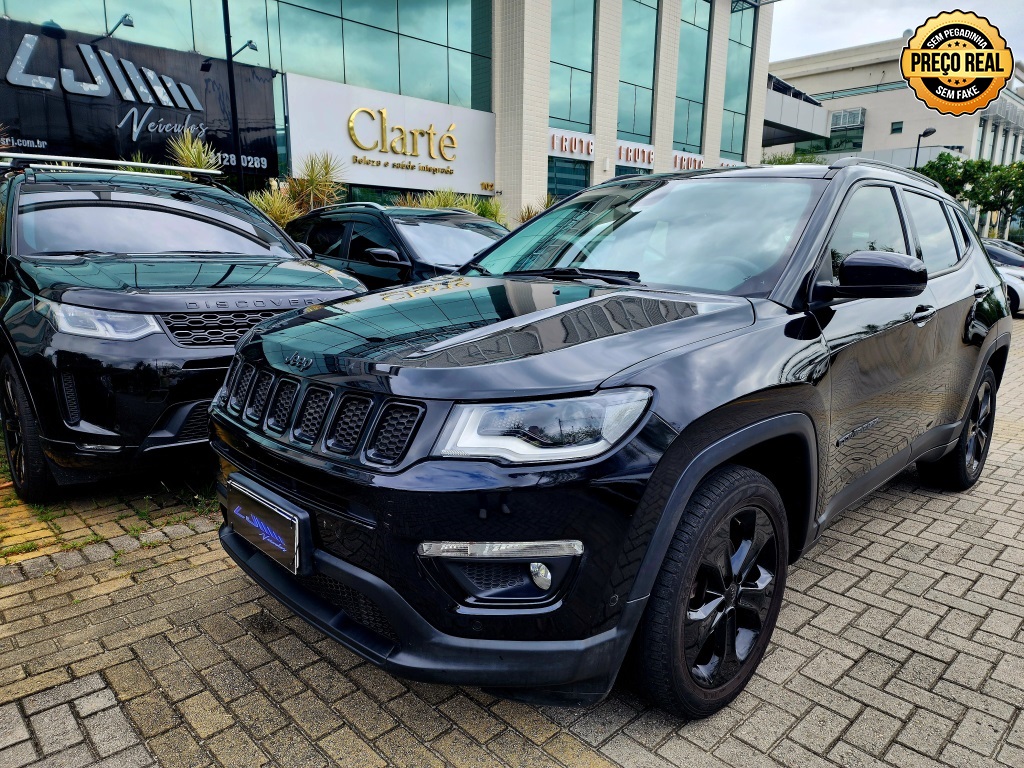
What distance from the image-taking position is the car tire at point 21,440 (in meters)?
3.45

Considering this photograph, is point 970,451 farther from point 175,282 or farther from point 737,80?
point 737,80

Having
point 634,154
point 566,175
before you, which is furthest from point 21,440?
point 634,154

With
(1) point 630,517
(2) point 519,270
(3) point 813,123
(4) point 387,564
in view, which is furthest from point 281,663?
(3) point 813,123

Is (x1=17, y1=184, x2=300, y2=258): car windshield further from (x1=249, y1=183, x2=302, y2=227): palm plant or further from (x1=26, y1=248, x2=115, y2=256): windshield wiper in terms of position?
(x1=249, y1=183, x2=302, y2=227): palm plant

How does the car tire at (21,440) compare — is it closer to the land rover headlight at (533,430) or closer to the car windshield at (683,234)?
the car windshield at (683,234)

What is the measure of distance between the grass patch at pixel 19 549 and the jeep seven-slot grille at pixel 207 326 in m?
1.16

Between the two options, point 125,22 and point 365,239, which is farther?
point 125,22

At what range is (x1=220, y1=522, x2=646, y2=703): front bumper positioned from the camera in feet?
5.61

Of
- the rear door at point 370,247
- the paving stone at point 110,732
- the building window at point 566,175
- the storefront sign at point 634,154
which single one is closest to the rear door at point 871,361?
the paving stone at point 110,732

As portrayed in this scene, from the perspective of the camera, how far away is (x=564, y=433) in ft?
5.58

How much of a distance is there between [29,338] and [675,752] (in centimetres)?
331

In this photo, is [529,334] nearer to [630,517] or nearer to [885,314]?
[630,517]

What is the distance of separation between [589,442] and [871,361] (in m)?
1.58

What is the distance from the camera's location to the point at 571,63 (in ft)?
71.2
